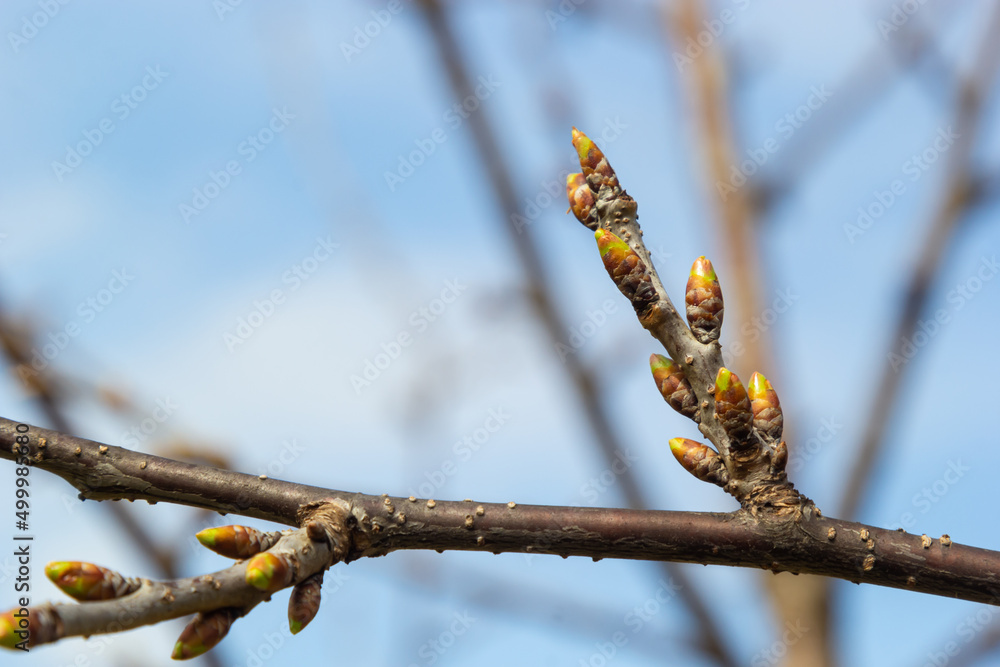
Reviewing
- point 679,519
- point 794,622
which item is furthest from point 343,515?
point 794,622

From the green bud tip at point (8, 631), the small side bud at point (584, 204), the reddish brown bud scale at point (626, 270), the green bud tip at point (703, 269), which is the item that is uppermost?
the small side bud at point (584, 204)

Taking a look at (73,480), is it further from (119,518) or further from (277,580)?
(119,518)

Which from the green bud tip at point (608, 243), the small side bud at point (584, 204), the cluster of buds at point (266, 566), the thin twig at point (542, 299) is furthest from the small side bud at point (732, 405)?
the thin twig at point (542, 299)

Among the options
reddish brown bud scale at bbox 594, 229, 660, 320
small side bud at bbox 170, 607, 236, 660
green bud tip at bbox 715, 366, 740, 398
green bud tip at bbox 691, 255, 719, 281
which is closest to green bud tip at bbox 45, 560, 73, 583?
small side bud at bbox 170, 607, 236, 660

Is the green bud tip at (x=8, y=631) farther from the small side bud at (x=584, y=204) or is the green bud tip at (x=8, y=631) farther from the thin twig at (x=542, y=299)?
the thin twig at (x=542, y=299)

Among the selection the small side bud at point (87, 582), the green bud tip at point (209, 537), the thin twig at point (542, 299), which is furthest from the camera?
the thin twig at point (542, 299)

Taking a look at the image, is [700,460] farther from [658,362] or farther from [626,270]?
[626,270]

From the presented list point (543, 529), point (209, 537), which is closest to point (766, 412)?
point (543, 529)
